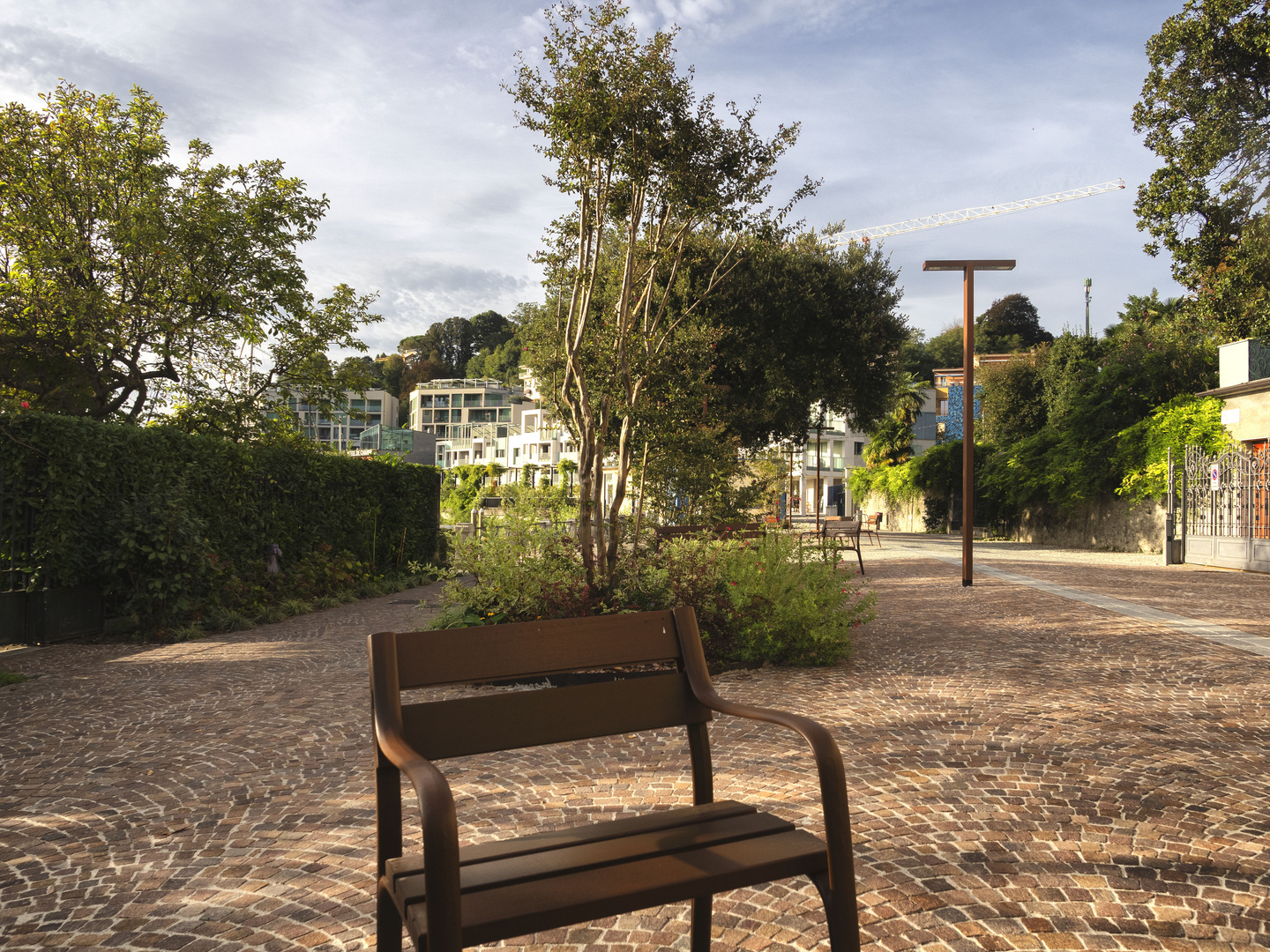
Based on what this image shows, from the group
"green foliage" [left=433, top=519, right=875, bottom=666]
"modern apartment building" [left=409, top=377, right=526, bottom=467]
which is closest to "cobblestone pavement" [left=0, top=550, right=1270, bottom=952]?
"green foliage" [left=433, top=519, right=875, bottom=666]

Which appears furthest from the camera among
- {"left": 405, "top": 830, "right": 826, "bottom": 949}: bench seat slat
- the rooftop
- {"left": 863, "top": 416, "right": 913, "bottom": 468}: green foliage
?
the rooftop

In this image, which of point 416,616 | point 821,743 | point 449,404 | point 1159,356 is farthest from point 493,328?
point 821,743

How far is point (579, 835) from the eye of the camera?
212 centimetres

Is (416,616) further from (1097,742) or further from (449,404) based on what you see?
(449,404)

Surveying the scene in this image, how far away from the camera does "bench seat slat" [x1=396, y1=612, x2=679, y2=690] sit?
7.07 feet

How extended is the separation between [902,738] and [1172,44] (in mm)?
20146

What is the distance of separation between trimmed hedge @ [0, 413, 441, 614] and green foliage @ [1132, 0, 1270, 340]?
18.5m

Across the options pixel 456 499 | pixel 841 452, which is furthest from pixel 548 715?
pixel 841 452

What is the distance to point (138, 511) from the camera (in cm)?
923

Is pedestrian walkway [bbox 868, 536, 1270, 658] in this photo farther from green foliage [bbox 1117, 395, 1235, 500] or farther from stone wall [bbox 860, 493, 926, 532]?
stone wall [bbox 860, 493, 926, 532]

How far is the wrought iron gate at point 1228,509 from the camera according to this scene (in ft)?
54.1

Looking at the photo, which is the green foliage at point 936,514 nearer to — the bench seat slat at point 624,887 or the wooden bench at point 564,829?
the wooden bench at point 564,829

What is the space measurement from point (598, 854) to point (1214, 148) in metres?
21.6

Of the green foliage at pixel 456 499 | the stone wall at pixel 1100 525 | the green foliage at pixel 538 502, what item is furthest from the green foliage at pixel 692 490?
the stone wall at pixel 1100 525
